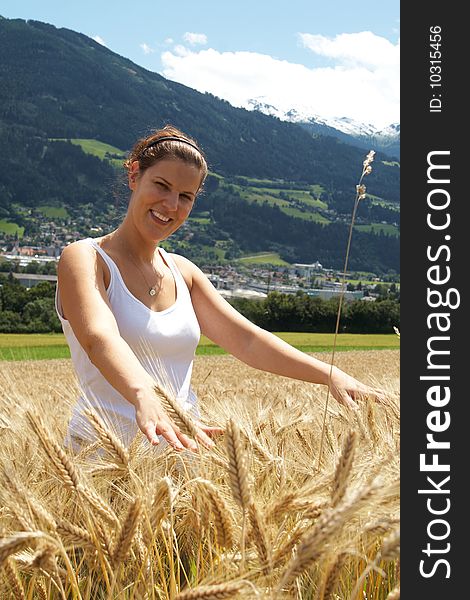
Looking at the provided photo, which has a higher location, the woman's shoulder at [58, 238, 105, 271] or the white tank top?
the woman's shoulder at [58, 238, 105, 271]

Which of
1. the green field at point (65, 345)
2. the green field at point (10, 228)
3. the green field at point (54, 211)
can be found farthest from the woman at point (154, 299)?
the green field at point (54, 211)

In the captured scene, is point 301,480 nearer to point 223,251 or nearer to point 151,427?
point 151,427

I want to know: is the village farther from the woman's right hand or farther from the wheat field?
the wheat field

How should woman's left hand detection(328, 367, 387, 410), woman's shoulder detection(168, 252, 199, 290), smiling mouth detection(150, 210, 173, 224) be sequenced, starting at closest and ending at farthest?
woman's left hand detection(328, 367, 387, 410), smiling mouth detection(150, 210, 173, 224), woman's shoulder detection(168, 252, 199, 290)

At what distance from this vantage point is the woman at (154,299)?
238 cm

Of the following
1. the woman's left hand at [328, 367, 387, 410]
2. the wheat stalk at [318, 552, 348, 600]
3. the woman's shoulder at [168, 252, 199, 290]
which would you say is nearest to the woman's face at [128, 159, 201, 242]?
the woman's shoulder at [168, 252, 199, 290]

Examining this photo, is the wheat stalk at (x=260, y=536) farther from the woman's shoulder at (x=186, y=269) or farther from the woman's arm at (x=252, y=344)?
the woman's shoulder at (x=186, y=269)

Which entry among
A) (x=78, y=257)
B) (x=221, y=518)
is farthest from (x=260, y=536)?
(x=78, y=257)

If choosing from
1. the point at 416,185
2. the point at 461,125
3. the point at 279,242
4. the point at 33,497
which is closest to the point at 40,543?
the point at 33,497

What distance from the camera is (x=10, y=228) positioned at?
6545 inches

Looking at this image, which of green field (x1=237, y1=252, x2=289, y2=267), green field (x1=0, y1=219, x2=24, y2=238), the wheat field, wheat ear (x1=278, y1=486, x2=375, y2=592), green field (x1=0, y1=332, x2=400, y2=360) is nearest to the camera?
wheat ear (x1=278, y1=486, x2=375, y2=592)

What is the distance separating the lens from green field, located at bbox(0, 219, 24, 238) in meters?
163

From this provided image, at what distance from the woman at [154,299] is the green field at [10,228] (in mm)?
164358

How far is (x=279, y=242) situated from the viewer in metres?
194
